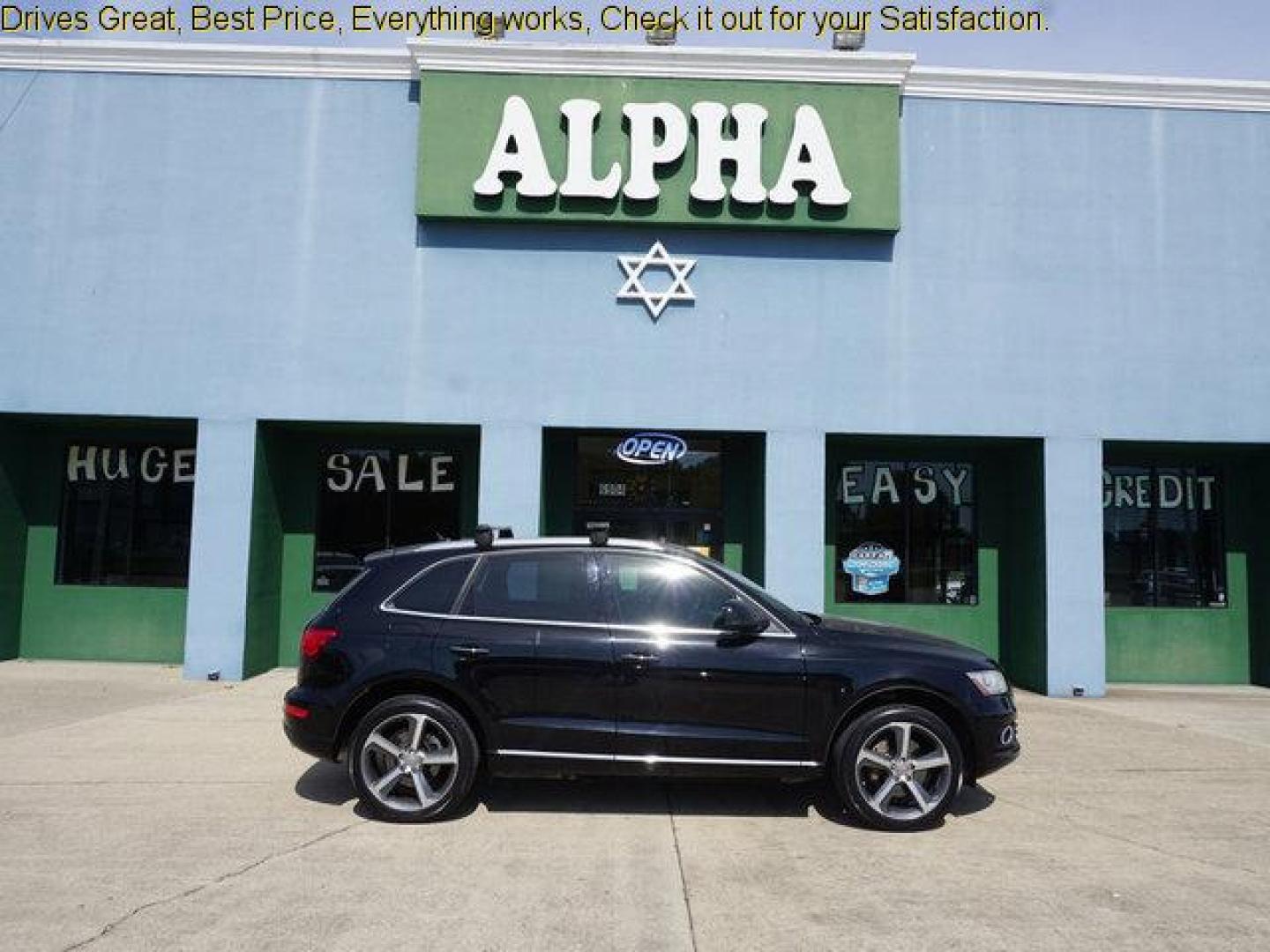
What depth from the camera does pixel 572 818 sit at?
5.38m

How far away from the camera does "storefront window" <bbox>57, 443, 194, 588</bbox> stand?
1153 centimetres

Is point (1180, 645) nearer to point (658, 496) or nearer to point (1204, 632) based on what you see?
point (1204, 632)

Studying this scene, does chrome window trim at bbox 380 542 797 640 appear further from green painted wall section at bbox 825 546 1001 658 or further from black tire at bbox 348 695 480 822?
green painted wall section at bbox 825 546 1001 658

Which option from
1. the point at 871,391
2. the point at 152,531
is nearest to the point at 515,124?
the point at 871,391

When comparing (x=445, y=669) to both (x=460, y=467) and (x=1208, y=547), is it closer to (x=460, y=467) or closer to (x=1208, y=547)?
(x=460, y=467)

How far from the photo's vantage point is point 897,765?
527cm

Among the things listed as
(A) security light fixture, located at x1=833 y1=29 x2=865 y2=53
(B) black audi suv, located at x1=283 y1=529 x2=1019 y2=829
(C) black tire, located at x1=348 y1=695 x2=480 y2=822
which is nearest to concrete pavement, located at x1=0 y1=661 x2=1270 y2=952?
(C) black tire, located at x1=348 y1=695 x2=480 y2=822

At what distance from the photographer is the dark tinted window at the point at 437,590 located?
5531mm

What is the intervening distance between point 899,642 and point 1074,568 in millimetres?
6269

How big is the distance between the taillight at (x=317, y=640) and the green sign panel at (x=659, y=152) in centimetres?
651

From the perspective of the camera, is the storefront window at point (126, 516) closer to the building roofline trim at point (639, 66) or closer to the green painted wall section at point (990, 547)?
the building roofline trim at point (639, 66)

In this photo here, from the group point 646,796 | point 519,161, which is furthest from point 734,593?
point 519,161

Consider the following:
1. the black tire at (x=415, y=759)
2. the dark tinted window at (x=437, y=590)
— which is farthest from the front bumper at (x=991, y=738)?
the dark tinted window at (x=437, y=590)

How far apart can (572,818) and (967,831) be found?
2.41m
